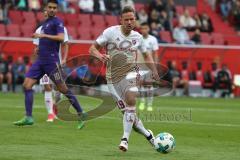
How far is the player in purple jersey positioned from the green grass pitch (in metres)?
0.54

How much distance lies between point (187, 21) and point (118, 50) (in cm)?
2562

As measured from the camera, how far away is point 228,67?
3391 centimetres

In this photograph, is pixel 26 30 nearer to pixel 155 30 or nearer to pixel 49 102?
pixel 155 30

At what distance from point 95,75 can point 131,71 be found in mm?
16232

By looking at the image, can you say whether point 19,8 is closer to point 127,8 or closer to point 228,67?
point 228,67

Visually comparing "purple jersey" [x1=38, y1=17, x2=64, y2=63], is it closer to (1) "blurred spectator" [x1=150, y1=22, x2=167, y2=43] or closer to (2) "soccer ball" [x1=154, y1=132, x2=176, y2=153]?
(2) "soccer ball" [x1=154, y1=132, x2=176, y2=153]

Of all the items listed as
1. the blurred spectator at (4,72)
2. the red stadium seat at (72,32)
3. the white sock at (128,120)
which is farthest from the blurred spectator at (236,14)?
the white sock at (128,120)

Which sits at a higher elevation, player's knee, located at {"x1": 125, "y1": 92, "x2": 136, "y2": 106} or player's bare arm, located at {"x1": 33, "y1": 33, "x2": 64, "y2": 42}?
player's bare arm, located at {"x1": 33, "y1": 33, "x2": 64, "y2": 42}

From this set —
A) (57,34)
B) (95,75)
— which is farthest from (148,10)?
(57,34)

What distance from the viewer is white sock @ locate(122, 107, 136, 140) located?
37.7ft

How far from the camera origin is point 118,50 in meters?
12.0

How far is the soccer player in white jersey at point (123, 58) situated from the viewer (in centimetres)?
1174

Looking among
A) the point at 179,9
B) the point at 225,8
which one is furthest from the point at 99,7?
the point at 225,8

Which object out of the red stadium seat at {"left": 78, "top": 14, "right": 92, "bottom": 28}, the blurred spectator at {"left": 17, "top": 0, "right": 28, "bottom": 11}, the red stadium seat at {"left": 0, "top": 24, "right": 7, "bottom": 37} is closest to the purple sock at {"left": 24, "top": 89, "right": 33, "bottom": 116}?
the red stadium seat at {"left": 0, "top": 24, "right": 7, "bottom": 37}
